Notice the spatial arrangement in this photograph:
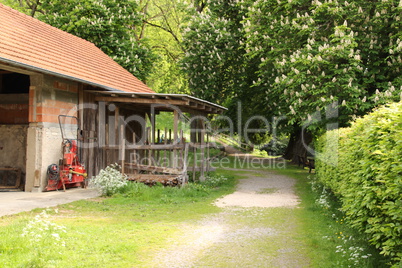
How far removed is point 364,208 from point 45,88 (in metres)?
9.61

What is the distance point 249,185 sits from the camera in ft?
48.5

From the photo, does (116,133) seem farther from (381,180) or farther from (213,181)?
(381,180)

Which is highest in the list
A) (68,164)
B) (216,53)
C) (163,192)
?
(216,53)

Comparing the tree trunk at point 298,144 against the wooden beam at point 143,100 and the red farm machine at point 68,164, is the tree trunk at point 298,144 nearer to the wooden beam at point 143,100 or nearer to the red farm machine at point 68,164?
the wooden beam at point 143,100

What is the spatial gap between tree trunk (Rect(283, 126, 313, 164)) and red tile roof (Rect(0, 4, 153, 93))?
35.7 ft

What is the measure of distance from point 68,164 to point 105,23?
1156 cm

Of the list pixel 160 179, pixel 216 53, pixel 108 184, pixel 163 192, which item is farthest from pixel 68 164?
pixel 216 53

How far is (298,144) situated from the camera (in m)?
26.2

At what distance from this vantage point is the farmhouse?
11375 millimetres

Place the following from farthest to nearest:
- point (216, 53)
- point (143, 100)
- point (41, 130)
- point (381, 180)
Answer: point (216, 53) → point (143, 100) → point (41, 130) → point (381, 180)

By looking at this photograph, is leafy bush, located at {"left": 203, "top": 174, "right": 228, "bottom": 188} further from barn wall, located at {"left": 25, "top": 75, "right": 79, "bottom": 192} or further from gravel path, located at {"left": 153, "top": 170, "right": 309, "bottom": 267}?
barn wall, located at {"left": 25, "top": 75, "right": 79, "bottom": 192}

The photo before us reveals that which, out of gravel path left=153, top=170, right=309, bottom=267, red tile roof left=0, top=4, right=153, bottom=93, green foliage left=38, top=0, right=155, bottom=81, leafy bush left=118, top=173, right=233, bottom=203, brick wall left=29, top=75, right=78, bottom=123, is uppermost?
green foliage left=38, top=0, right=155, bottom=81

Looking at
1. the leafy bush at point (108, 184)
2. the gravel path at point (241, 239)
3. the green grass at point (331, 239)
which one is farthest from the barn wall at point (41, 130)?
the green grass at point (331, 239)

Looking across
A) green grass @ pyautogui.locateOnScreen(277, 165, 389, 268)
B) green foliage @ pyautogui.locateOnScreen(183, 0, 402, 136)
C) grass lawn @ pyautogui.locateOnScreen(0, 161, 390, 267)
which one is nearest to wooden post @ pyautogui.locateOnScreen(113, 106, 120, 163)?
grass lawn @ pyautogui.locateOnScreen(0, 161, 390, 267)
